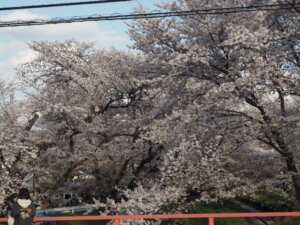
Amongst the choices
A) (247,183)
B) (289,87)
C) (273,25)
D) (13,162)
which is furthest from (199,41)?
(13,162)

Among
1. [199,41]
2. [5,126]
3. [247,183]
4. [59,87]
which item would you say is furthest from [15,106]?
[247,183]

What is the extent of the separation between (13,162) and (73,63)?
25.3 ft

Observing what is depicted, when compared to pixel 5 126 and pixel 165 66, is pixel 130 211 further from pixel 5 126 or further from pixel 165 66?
pixel 5 126

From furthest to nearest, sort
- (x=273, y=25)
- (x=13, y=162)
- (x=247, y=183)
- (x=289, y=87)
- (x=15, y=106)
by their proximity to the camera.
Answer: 1. (x=15, y=106)
2. (x=13, y=162)
3. (x=247, y=183)
4. (x=273, y=25)
5. (x=289, y=87)

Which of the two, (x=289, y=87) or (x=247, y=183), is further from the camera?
(x=247, y=183)

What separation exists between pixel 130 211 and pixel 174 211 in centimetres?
178

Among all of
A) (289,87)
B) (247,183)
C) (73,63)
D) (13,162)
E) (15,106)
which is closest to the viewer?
(289,87)

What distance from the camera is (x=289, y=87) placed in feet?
42.5

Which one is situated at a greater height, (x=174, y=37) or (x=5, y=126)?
(x=174, y=37)

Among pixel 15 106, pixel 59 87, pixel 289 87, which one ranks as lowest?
pixel 289 87

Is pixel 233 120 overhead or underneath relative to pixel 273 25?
underneath

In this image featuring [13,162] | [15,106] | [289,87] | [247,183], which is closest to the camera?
[289,87]

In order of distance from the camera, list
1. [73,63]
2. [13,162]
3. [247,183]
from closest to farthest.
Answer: [247,183]
[13,162]
[73,63]

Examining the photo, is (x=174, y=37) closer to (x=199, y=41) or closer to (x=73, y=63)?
(x=199, y=41)
